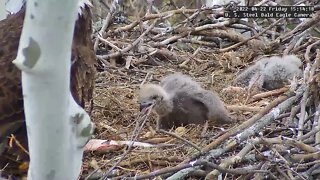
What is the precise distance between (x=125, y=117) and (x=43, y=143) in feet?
8.40

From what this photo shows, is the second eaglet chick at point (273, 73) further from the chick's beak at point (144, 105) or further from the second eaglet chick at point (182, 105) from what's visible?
the chick's beak at point (144, 105)

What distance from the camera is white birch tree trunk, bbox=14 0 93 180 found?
1.43 metres

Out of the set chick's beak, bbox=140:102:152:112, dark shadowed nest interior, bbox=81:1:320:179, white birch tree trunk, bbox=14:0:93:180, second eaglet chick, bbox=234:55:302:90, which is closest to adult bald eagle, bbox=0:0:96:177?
dark shadowed nest interior, bbox=81:1:320:179

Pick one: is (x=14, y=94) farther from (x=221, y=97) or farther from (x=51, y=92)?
(x=221, y=97)

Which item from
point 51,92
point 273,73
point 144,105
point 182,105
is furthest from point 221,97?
point 51,92

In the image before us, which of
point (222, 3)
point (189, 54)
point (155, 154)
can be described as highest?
point (222, 3)

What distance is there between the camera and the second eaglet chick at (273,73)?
4.65 metres

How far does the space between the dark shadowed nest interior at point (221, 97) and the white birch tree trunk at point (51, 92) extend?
1153 mm

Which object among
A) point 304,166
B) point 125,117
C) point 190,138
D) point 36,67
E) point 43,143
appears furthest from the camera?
point 125,117

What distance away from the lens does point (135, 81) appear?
498cm

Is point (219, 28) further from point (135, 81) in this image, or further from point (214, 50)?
point (135, 81)

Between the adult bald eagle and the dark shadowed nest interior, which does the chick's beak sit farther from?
the adult bald eagle

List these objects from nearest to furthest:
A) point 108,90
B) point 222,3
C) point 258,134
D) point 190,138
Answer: point 258,134 → point 190,138 → point 108,90 → point 222,3

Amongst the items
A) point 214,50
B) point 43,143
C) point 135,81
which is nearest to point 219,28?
point 214,50
